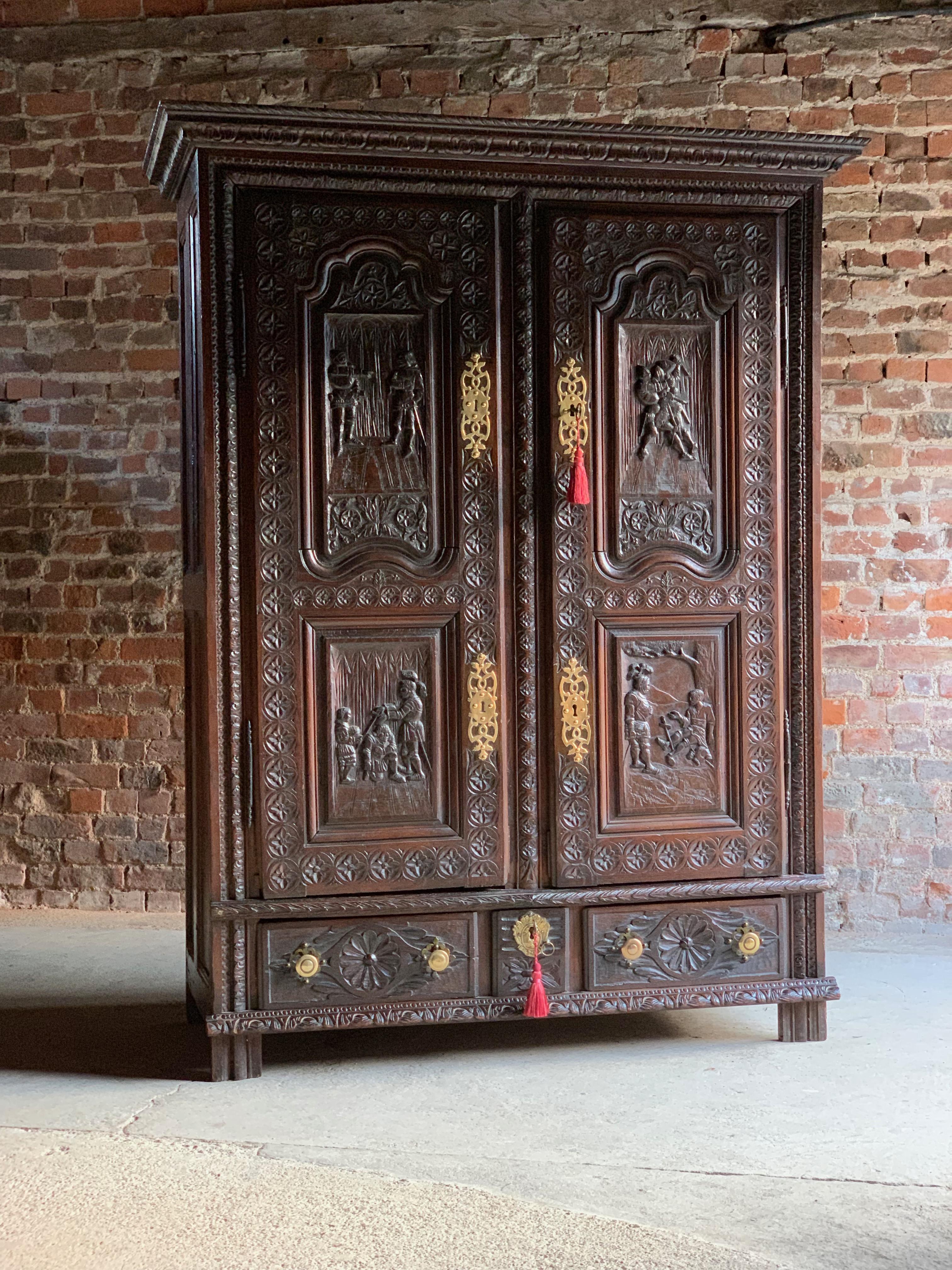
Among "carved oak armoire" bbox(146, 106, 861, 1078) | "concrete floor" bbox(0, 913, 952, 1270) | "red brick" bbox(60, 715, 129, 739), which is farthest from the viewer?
"red brick" bbox(60, 715, 129, 739)

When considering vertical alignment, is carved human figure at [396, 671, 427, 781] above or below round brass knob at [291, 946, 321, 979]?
above

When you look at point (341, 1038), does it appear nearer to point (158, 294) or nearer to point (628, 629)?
point (628, 629)

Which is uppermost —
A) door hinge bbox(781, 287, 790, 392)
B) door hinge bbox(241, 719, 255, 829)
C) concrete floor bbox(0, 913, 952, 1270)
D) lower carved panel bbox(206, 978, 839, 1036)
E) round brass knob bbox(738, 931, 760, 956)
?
door hinge bbox(781, 287, 790, 392)

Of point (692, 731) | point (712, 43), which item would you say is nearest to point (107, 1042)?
point (692, 731)

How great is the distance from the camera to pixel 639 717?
11.1 feet

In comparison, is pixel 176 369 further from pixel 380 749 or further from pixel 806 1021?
pixel 806 1021

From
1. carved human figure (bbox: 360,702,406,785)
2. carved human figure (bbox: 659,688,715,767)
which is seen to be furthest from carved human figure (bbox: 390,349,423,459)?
carved human figure (bbox: 659,688,715,767)

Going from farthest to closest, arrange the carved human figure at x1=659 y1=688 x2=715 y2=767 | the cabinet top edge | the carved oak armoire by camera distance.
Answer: the carved human figure at x1=659 y1=688 x2=715 y2=767 → the carved oak armoire → the cabinet top edge

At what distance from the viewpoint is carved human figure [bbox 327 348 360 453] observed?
3.19 meters

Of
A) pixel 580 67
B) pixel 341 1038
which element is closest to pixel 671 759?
pixel 341 1038

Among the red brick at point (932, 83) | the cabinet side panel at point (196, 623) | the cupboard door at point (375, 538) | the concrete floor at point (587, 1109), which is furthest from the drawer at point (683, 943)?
the red brick at point (932, 83)

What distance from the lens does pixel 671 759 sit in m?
3.39

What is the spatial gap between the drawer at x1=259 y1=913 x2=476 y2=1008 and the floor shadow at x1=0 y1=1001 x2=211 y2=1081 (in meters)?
0.34

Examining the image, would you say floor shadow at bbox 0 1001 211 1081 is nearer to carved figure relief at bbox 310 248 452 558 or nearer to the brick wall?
the brick wall
